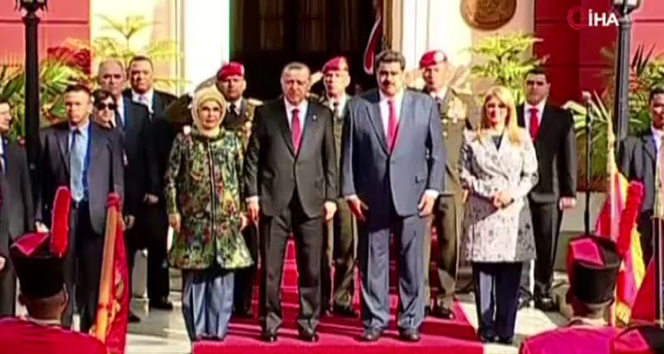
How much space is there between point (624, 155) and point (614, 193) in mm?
726

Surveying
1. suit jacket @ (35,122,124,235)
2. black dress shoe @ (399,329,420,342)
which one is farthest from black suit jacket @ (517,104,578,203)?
suit jacket @ (35,122,124,235)

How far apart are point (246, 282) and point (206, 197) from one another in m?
1.22

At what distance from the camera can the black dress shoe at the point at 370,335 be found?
363 inches

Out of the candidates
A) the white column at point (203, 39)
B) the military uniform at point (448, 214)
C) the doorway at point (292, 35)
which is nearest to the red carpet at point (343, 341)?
the military uniform at point (448, 214)

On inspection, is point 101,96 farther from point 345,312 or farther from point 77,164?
point 345,312

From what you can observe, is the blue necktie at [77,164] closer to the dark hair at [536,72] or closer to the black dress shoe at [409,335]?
the black dress shoe at [409,335]

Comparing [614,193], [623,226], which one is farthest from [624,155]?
[623,226]

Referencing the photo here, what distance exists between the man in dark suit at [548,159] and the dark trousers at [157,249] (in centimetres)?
269

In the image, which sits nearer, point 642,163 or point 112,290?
point 112,290

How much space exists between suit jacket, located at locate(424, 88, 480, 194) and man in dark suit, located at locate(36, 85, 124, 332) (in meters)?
2.38

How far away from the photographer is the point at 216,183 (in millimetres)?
9039

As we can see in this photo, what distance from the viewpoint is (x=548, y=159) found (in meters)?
10.4

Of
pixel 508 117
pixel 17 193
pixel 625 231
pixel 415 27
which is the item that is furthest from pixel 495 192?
pixel 415 27

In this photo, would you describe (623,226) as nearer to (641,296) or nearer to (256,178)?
(641,296)
